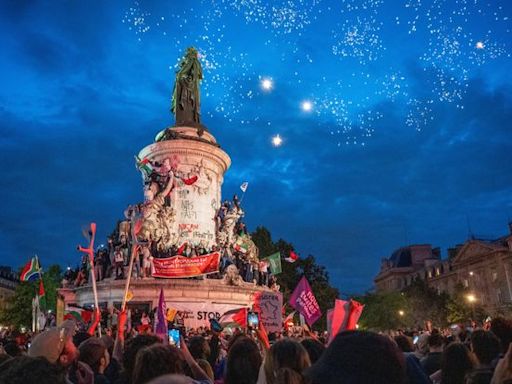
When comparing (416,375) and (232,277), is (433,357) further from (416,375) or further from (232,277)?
(232,277)

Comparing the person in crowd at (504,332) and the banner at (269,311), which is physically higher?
the banner at (269,311)

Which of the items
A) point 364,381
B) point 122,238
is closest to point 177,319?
point 122,238

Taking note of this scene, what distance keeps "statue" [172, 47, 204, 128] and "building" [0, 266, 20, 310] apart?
64.5 m

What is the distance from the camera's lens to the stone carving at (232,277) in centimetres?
3131

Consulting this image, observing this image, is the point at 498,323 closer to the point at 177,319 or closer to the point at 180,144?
the point at 177,319

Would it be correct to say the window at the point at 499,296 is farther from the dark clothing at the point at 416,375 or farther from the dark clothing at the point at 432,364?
the dark clothing at the point at 416,375

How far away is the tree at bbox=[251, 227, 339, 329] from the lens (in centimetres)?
5972

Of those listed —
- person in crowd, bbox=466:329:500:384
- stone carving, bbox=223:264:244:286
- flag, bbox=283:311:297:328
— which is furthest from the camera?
stone carving, bbox=223:264:244:286

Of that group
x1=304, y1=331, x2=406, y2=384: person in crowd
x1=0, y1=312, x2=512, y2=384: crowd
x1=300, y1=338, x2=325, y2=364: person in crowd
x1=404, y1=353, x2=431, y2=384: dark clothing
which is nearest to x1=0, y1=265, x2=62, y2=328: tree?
x1=0, y1=312, x2=512, y2=384: crowd

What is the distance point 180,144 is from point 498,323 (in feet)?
103

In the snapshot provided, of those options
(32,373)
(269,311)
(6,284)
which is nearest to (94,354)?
(32,373)

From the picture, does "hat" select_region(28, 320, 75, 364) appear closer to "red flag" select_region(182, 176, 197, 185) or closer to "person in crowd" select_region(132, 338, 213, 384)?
"person in crowd" select_region(132, 338, 213, 384)

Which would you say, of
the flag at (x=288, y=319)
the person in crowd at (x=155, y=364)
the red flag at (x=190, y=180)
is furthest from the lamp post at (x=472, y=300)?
the person in crowd at (x=155, y=364)

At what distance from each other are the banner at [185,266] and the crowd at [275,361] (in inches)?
869
